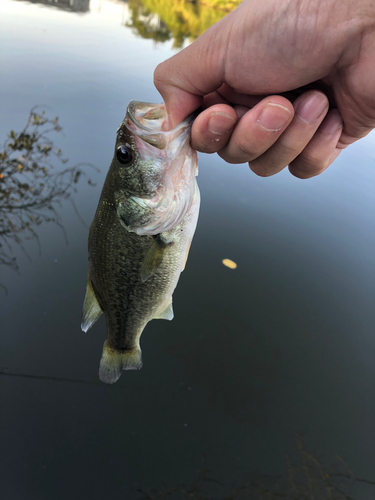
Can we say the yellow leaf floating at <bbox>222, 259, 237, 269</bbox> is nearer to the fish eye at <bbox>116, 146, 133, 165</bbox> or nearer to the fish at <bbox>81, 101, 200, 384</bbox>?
the fish at <bbox>81, 101, 200, 384</bbox>

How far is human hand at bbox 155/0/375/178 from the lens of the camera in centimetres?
116

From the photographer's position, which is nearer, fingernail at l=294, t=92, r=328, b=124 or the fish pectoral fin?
fingernail at l=294, t=92, r=328, b=124

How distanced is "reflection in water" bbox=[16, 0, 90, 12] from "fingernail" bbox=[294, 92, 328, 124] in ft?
50.9

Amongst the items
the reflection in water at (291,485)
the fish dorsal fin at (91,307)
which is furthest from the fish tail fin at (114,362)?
the reflection in water at (291,485)

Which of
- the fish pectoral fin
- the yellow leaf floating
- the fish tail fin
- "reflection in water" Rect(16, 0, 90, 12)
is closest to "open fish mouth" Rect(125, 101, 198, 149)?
the fish pectoral fin

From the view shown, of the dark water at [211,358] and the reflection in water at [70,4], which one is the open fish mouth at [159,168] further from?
the reflection in water at [70,4]

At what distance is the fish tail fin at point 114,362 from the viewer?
6.05ft

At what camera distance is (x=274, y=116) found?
1.27 meters

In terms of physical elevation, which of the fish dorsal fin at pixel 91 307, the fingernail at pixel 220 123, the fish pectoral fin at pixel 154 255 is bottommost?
the fish dorsal fin at pixel 91 307

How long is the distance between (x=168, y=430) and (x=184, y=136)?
2.33 meters

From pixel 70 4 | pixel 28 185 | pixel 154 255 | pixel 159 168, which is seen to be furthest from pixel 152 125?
pixel 70 4

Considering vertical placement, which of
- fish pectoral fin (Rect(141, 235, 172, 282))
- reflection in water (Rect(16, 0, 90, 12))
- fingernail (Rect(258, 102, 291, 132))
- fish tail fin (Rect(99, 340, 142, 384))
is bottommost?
fish tail fin (Rect(99, 340, 142, 384))

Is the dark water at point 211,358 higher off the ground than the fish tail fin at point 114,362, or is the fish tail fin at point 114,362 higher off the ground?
the fish tail fin at point 114,362

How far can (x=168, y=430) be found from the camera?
8.56ft
